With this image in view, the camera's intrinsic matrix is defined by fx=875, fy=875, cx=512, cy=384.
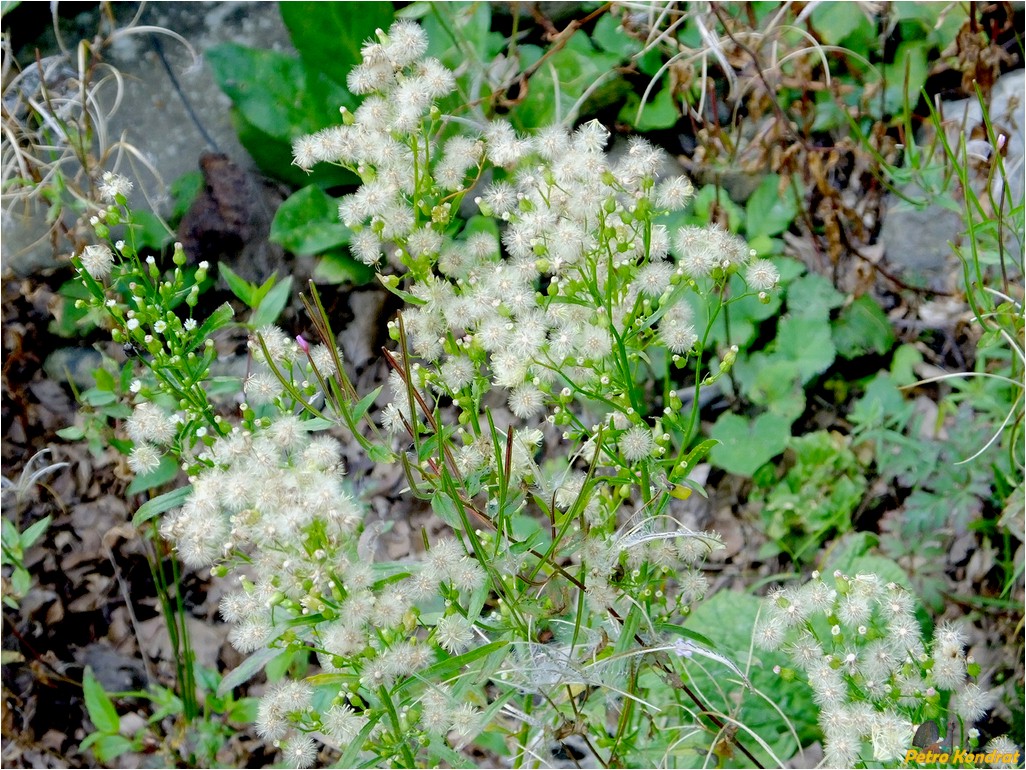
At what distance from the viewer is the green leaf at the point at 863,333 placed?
2467mm

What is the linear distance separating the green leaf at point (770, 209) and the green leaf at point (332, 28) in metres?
1.25

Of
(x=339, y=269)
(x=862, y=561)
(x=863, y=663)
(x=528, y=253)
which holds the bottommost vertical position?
(x=862, y=561)

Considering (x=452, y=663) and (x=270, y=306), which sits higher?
(x=270, y=306)

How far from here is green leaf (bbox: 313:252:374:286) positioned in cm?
262

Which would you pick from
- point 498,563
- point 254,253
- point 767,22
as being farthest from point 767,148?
point 498,563

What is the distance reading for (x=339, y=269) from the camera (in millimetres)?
2629

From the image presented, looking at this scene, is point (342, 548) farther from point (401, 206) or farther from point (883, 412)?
point (883, 412)

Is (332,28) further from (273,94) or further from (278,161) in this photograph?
(278,161)

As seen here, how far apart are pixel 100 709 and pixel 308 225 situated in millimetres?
A: 1389

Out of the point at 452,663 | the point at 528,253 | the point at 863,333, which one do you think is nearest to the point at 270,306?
the point at 528,253

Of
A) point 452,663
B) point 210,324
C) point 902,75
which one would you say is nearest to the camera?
point 452,663

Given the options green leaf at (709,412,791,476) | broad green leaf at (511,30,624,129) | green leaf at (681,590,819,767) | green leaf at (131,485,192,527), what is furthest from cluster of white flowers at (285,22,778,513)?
broad green leaf at (511,30,624,129)

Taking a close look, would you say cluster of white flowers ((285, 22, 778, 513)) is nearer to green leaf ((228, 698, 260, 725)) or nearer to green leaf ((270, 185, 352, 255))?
green leaf ((228, 698, 260, 725))

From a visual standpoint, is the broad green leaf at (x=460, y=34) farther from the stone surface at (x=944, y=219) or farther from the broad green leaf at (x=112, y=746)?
the broad green leaf at (x=112, y=746)
